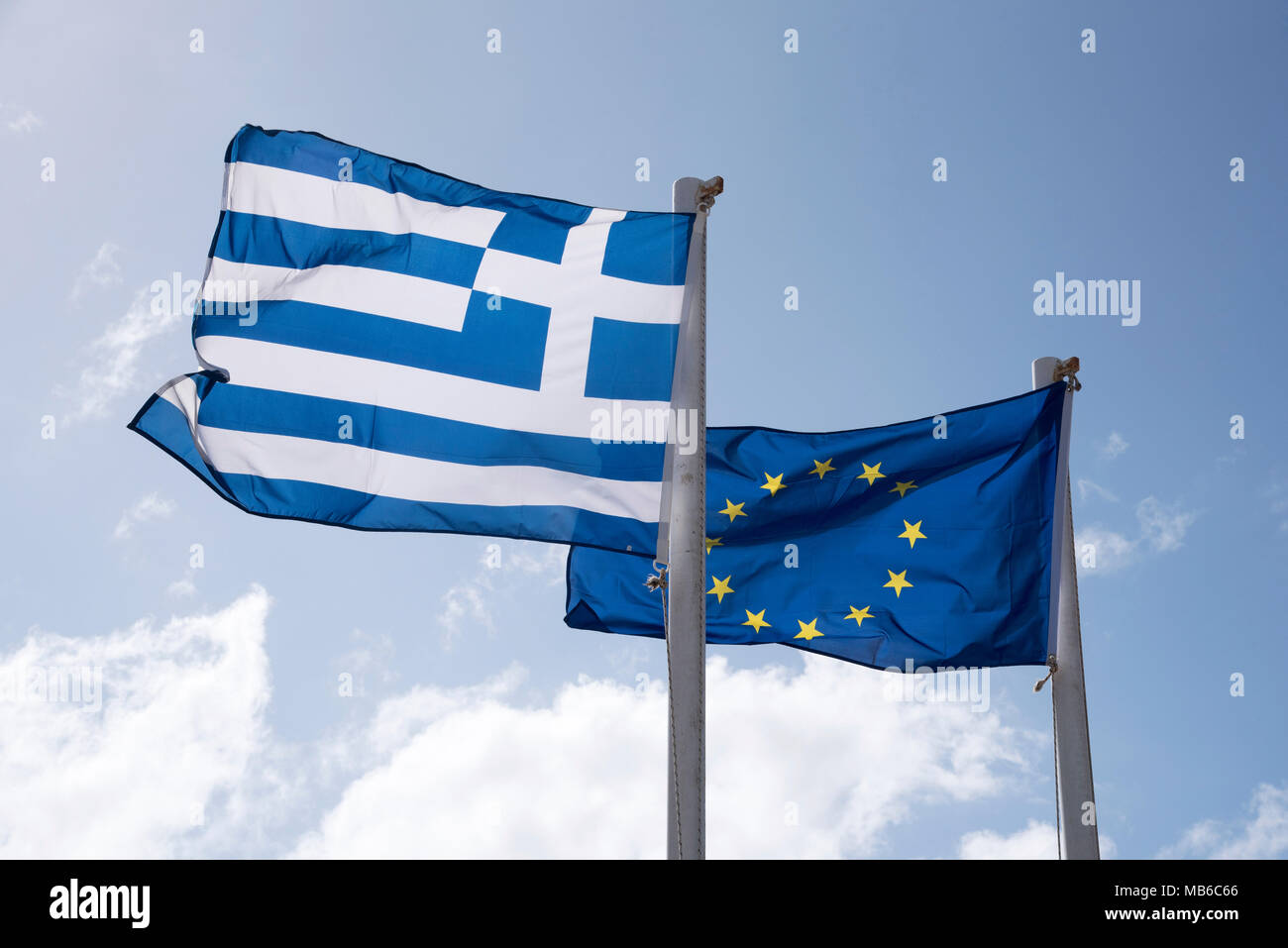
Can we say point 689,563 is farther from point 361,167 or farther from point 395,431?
point 361,167

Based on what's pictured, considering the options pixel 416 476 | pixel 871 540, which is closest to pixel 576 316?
pixel 416 476

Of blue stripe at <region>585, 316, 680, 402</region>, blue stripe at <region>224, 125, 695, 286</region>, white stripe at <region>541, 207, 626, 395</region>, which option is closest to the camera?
blue stripe at <region>585, 316, 680, 402</region>

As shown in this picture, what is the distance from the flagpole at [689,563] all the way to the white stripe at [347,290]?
2085 millimetres

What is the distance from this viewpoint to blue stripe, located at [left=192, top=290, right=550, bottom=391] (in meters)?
11.2

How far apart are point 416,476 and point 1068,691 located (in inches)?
232

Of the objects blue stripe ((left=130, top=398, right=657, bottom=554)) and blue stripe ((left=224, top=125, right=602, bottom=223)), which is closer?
blue stripe ((left=130, top=398, right=657, bottom=554))

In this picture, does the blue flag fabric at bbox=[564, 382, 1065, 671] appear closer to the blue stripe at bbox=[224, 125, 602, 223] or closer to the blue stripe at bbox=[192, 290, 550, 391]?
the blue stripe at bbox=[192, 290, 550, 391]

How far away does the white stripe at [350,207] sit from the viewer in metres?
11.8

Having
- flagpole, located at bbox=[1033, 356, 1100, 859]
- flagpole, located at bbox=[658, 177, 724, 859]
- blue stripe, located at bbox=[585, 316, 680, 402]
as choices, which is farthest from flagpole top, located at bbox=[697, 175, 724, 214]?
flagpole, located at bbox=[1033, 356, 1100, 859]

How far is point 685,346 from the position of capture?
1087 cm

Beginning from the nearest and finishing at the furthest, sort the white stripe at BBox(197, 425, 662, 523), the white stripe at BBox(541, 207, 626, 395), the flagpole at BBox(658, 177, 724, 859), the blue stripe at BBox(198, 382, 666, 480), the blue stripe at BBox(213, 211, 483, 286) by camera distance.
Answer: the flagpole at BBox(658, 177, 724, 859), the white stripe at BBox(197, 425, 662, 523), the blue stripe at BBox(198, 382, 666, 480), the white stripe at BBox(541, 207, 626, 395), the blue stripe at BBox(213, 211, 483, 286)

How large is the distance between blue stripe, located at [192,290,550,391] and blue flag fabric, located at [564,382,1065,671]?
2.31 m

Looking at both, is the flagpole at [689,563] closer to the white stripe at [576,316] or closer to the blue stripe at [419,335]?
the white stripe at [576,316]
